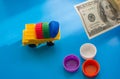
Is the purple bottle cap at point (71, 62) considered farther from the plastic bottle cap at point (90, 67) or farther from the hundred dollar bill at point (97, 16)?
the hundred dollar bill at point (97, 16)

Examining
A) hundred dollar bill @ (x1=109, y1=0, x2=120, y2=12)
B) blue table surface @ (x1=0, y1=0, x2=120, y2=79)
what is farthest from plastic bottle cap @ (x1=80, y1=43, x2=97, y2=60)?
hundred dollar bill @ (x1=109, y1=0, x2=120, y2=12)

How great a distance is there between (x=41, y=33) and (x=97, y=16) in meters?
0.31

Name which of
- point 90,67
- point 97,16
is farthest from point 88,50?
point 97,16

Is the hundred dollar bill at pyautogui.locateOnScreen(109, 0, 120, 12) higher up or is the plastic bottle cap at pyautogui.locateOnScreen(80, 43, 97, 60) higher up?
the hundred dollar bill at pyautogui.locateOnScreen(109, 0, 120, 12)

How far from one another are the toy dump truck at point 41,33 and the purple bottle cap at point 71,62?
0.10m

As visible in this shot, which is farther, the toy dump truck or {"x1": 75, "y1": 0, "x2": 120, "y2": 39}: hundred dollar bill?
{"x1": 75, "y1": 0, "x2": 120, "y2": 39}: hundred dollar bill

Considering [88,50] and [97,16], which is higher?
[97,16]

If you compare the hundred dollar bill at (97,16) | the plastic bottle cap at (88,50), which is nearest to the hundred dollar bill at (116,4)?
the hundred dollar bill at (97,16)

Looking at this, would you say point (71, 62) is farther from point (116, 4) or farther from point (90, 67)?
point (116, 4)

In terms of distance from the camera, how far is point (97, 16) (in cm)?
104

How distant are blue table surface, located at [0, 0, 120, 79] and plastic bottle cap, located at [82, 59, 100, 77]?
0.02 meters

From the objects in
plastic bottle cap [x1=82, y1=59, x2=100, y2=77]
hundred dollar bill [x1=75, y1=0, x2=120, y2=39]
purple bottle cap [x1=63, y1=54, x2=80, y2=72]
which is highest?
hundred dollar bill [x1=75, y1=0, x2=120, y2=39]

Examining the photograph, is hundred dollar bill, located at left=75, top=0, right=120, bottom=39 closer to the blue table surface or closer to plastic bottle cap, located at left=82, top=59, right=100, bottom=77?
the blue table surface

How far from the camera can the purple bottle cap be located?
0.91 meters
